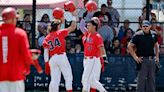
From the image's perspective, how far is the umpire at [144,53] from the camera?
48.0 feet

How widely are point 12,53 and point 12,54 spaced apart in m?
0.02

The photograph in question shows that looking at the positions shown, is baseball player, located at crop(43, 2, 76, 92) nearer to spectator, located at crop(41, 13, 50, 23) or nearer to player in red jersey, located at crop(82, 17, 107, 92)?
player in red jersey, located at crop(82, 17, 107, 92)

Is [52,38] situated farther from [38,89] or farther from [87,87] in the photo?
[38,89]

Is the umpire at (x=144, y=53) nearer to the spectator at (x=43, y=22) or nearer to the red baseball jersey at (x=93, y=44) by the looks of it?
the red baseball jersey at (x=93, y=44)

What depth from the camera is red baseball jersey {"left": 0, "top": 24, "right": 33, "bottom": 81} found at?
10.0 metres

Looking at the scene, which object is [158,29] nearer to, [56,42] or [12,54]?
[56,42]

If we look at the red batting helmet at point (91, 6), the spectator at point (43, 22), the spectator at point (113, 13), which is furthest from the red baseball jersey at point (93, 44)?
the spectator at point (43, 22)

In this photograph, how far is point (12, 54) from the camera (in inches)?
397

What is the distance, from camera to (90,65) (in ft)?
48.8

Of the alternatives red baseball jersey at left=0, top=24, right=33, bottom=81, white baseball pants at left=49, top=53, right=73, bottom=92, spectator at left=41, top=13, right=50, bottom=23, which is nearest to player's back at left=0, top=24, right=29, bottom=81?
red baseball jersey at left=0, top=24, right=33, bottom=81

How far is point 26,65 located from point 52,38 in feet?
14.3

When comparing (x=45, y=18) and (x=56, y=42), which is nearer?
(x=56, y=42)

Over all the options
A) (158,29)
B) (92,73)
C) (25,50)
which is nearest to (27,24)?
(92,73)

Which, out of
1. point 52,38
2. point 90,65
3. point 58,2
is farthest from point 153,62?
point 58,2
